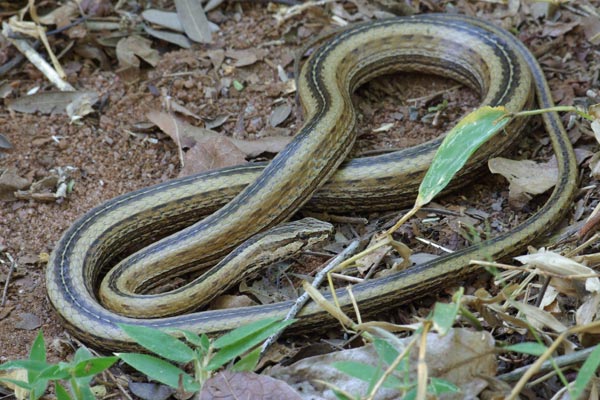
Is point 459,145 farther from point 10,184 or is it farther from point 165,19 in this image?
point 165,19

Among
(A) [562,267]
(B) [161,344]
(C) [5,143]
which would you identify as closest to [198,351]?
(B) [161,344]

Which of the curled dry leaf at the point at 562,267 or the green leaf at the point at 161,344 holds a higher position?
the curled dry leaf at the point at 562,267

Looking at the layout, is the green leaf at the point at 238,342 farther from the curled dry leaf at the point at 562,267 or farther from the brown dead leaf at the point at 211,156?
the brown dead leaf at the point at 211,156

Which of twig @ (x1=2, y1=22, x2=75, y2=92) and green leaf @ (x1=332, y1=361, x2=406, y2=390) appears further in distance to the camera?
twig @ (x1=2, y1=22, x2=75, y2=92)

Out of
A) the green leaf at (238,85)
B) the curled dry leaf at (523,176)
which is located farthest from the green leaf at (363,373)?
the green leaf at (238,85)

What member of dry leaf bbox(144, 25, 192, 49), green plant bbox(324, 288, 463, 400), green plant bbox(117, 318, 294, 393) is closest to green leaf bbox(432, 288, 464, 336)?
green plant bbox(324, 288, 463, 400)

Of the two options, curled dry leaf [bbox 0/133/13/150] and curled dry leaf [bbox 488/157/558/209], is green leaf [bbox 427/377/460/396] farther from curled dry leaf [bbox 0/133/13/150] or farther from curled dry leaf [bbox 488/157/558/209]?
curled dry leaf [bbox 0/133/13/150]
